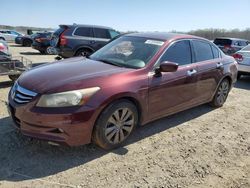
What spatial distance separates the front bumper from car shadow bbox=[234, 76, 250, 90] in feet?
22.5

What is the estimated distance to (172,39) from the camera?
4.79m

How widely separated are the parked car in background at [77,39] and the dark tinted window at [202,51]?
5.86 metres

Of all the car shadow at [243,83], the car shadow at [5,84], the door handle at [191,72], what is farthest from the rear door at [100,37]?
the door handle at [191,72]

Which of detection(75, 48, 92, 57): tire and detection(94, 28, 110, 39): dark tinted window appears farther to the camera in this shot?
detection(94, 28, 110, 39): dark tinted window

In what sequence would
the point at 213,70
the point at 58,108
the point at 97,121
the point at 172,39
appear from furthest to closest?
1. the point at 213,70
2. the point at 172,39
3. the point at 97,121
4. the point at 58,108

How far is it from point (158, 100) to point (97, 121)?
3.89ft

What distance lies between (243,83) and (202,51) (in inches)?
195

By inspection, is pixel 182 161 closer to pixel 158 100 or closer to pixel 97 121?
pixel 158 100

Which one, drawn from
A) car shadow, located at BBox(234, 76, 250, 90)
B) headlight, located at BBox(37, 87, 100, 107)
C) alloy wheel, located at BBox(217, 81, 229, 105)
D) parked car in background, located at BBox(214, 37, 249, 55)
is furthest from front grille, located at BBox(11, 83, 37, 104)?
parked car in background, located at BBox(214, 37, 249, 55)

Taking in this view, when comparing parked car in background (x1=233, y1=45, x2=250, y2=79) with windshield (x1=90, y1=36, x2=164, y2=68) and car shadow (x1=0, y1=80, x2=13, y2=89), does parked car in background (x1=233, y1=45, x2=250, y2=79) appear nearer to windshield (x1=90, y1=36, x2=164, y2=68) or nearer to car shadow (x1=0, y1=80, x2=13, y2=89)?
windshield (x1=90, y1=36, x2=164, y2=68)

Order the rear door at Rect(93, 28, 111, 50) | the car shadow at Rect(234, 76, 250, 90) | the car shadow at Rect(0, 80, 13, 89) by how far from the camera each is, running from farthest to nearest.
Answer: the rear door at Rect(93, 28, 111, 50) → the car shadow at Rect(234, 76, 250, 90) → the car shadow at Rect(0, 80, 13, 89)

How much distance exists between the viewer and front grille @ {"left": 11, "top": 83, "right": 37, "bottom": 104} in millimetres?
3495

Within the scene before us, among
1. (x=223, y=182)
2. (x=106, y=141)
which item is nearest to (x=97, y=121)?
(x=106, y=141)

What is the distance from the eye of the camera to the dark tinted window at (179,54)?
457cm
